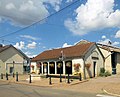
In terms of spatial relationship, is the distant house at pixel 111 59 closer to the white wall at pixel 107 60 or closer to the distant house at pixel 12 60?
the white wall at pixel 107 60

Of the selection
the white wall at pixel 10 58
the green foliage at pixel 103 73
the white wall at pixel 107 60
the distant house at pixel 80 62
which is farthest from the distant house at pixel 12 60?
the green foliage at pixel 103 73

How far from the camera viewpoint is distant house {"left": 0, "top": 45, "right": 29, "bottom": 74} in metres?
49.6

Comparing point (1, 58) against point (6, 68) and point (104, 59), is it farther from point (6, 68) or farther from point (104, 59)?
point (104, 59)

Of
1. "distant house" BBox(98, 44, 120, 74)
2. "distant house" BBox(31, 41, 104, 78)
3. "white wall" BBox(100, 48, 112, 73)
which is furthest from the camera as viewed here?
"distant house" BBox(98, 44, 120, 74)

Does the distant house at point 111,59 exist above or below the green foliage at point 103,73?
above

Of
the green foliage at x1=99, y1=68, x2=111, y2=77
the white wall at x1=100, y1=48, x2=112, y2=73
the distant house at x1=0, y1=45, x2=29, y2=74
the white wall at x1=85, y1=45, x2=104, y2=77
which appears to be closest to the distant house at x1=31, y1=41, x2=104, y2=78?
the white wall at x1=85, y1=45, x2=104, y2=77

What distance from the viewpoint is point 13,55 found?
51719 mm

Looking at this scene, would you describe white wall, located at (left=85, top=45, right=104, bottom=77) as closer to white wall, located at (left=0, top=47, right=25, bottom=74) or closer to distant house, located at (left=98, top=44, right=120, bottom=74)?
distant house, located at (left=98, top=44, right=120, bottom=74)

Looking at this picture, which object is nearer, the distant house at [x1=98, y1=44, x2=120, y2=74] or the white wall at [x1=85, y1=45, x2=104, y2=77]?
the white wall at [x1=85, y1=45, x2=104, y2=77]

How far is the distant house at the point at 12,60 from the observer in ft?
163

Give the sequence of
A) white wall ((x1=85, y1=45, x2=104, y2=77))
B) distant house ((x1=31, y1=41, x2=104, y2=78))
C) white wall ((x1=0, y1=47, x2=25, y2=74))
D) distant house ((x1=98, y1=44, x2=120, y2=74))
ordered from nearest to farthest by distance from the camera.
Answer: distant house ((x1=31, y1=41, x2=104, y2=78)) < white wall ((x1=85, y1=45, x2=104, y2=77)) < distant house ((x1=98, y1=44, x2=120, y2=74)) < white wall ((x1=0, y1=47, x2=25, y2=74))

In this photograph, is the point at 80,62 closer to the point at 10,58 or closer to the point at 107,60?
the point at 107,60

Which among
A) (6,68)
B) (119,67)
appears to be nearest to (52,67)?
(119,67)

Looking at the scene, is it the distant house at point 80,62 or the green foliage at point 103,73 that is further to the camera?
the green foliage at point 103,73
